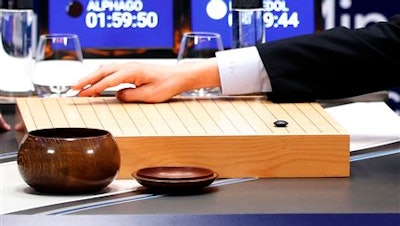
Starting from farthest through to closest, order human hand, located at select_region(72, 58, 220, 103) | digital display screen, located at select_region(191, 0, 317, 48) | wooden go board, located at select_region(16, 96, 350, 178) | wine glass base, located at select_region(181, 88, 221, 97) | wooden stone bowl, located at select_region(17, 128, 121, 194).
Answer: digital display screen, located at select_region(191, 0, 317, 48)
wine glass base, located at select_region(181, 88, 221, 97)
human hand, located at select_region(72, 58, 220, 103)
wooden go board, located at select_region(16, 96, 350, 178)
wooden stone bowl, located at select_region(17, 128, 121, 194)

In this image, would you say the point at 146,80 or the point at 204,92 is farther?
the point at 204,92

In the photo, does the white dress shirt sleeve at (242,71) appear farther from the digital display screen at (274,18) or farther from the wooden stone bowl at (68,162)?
the digital display screen at (274,18)

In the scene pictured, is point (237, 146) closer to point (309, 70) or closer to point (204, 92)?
point (309, 70)

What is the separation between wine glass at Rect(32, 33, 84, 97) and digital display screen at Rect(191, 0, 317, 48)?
653 millimetres

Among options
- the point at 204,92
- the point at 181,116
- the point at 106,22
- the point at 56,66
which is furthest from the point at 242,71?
the point at 106,22

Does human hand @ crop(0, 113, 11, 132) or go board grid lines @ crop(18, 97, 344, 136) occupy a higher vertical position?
go board grid lines @ crop(18, 97, 344, 136)

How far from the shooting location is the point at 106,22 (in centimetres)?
266

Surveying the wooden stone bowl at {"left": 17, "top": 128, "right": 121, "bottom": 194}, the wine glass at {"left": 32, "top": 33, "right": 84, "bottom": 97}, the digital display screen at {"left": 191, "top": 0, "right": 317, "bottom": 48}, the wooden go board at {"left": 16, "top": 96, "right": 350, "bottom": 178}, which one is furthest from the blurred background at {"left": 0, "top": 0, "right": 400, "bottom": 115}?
the wooden stone bowl at {"left": 17, "top": 128, "right": 121, "bottom": 194}

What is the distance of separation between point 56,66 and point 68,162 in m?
0.76

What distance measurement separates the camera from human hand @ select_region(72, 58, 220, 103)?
6.06 feet

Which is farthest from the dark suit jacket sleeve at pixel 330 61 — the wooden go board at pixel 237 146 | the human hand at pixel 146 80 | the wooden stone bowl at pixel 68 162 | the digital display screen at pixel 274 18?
the digital display screen at pixel 274 18

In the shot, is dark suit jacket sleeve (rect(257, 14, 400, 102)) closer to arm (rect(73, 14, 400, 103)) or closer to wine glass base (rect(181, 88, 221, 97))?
arm (rect(73, 14, 400, 103))

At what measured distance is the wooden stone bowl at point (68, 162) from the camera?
1.34 metres

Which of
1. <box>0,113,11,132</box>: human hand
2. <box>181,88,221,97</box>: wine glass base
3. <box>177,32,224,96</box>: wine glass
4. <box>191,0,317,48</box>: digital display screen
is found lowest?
<box>0,113,11,132</box>: human hand
